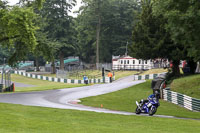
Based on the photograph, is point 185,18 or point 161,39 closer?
point 185,18

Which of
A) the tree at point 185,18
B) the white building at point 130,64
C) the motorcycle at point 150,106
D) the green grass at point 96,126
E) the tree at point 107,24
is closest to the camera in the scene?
the green grass at point 96,126

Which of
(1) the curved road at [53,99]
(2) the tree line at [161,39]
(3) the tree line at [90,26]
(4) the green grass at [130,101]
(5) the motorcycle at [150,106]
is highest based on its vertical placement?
(3) the tree line at [90,26]

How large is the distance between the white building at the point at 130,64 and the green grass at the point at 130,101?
3183 cm

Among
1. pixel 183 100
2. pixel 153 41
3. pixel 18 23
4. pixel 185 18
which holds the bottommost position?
pixel 183 100

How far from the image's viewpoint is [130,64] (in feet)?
252

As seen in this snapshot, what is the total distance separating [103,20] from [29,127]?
276 ft

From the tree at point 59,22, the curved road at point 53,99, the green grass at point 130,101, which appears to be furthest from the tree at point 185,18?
the tree at point 59,22

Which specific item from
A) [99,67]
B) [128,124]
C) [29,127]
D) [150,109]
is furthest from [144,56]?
[99,67]

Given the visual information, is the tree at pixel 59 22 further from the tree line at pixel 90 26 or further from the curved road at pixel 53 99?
the curved road at pixel 53 99

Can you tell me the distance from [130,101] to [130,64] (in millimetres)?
46587

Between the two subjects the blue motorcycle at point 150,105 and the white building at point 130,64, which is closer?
the blue motorcycle at point 150,105

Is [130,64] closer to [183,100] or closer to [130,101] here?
[130,101]

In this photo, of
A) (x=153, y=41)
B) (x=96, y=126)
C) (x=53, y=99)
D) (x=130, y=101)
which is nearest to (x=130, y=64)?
(x=153, y=41)

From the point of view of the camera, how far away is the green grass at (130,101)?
77.9ft
